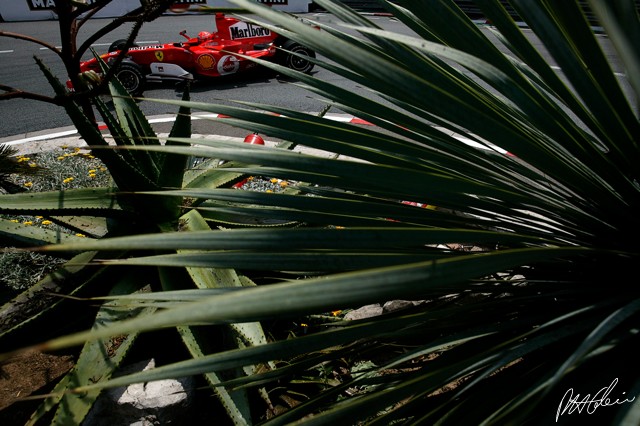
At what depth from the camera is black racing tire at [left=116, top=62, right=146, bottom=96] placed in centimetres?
667

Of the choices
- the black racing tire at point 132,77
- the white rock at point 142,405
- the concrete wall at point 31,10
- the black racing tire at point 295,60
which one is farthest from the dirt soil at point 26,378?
the concrete wall at point 31,10

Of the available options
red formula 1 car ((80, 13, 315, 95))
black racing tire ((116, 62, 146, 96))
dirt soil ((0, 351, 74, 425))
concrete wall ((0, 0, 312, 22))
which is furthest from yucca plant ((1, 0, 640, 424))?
concrete wall ((0, 0, 312, 22))

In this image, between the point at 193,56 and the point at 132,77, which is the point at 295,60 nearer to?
the point at 193,56

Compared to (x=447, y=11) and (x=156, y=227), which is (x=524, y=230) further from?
(x=156, y=227)

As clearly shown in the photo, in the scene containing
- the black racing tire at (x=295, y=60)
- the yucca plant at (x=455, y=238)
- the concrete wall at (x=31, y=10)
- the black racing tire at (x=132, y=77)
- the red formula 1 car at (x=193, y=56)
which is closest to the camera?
the yucca plant at (x=455, y=238)

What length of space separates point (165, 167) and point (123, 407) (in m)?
0.86

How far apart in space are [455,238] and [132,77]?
6.90 m

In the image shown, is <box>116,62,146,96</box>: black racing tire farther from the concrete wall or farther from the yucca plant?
the concrete wall

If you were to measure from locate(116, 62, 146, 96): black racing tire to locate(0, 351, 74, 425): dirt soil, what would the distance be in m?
5.30

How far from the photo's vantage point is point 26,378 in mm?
1937

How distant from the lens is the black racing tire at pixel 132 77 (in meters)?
6.67
